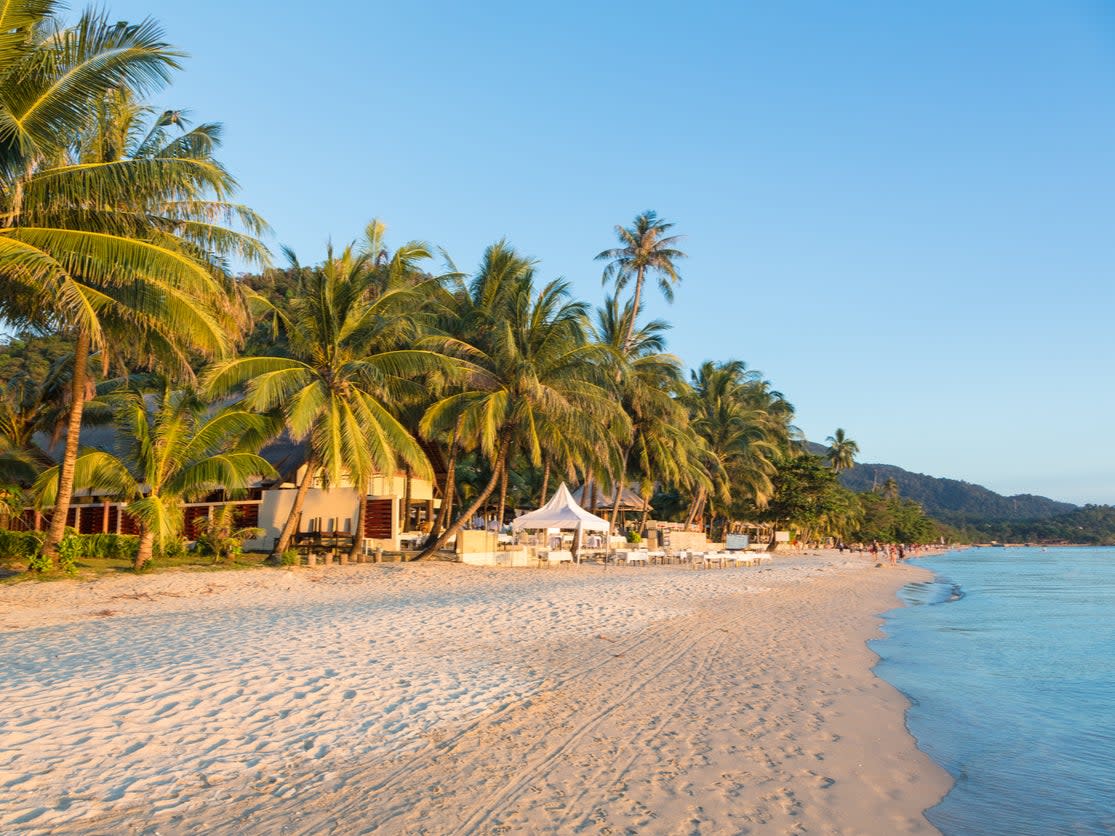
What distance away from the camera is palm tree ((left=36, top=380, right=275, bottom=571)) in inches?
576

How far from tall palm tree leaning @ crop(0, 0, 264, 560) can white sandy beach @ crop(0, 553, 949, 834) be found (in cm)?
458

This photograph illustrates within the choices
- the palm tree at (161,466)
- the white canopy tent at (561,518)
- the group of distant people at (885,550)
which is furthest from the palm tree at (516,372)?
the group of distant people at (885,550)

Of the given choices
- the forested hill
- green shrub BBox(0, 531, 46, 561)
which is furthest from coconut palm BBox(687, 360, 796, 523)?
the forested hill

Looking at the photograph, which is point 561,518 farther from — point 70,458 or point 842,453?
point 842,453

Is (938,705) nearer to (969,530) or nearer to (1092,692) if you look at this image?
(1092,692)

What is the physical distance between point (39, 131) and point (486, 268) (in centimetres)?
1337

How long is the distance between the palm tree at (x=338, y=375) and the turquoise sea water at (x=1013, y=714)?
424 inches

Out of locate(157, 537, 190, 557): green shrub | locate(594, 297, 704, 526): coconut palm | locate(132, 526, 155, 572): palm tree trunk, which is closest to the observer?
locate(132, 526, 155, 572): palm tree trunk

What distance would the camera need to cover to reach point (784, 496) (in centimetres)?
4500

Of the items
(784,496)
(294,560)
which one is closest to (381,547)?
(294,560)

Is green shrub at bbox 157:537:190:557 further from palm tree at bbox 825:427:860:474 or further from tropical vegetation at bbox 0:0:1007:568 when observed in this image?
palm tree at bbox 825:427:860:474

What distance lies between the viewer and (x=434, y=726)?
576cm

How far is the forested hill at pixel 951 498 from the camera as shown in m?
170

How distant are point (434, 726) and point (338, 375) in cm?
1290
